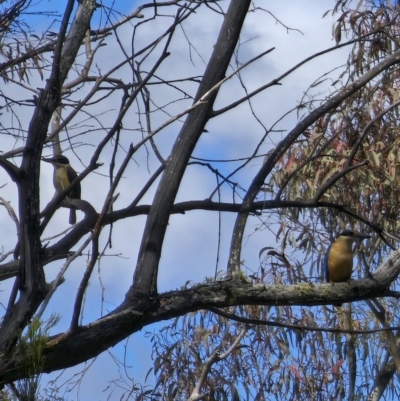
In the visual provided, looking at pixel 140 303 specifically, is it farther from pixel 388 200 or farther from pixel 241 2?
pixel 388 200

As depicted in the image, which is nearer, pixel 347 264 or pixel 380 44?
pixel 347 264

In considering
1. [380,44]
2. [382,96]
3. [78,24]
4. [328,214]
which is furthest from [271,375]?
[78,24]

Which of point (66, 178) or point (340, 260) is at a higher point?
point (66, 178)

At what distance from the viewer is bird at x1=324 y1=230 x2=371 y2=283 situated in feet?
17.4

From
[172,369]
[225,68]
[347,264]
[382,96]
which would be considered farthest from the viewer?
[382,96]

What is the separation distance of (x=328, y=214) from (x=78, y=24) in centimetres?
336

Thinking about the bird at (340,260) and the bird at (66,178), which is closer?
the bird at (340,260)

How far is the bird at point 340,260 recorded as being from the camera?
17.4 ft

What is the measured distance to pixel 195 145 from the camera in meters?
3.27

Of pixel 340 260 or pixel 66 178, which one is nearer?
pixel 340 260

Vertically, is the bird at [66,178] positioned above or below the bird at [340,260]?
above

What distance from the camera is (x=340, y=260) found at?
210 inches

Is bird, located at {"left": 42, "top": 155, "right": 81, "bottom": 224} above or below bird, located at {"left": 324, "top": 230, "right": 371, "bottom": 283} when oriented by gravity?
above

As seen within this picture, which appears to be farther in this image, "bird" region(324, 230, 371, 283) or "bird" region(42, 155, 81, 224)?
"bird" region(42, 155, 81, 224)
